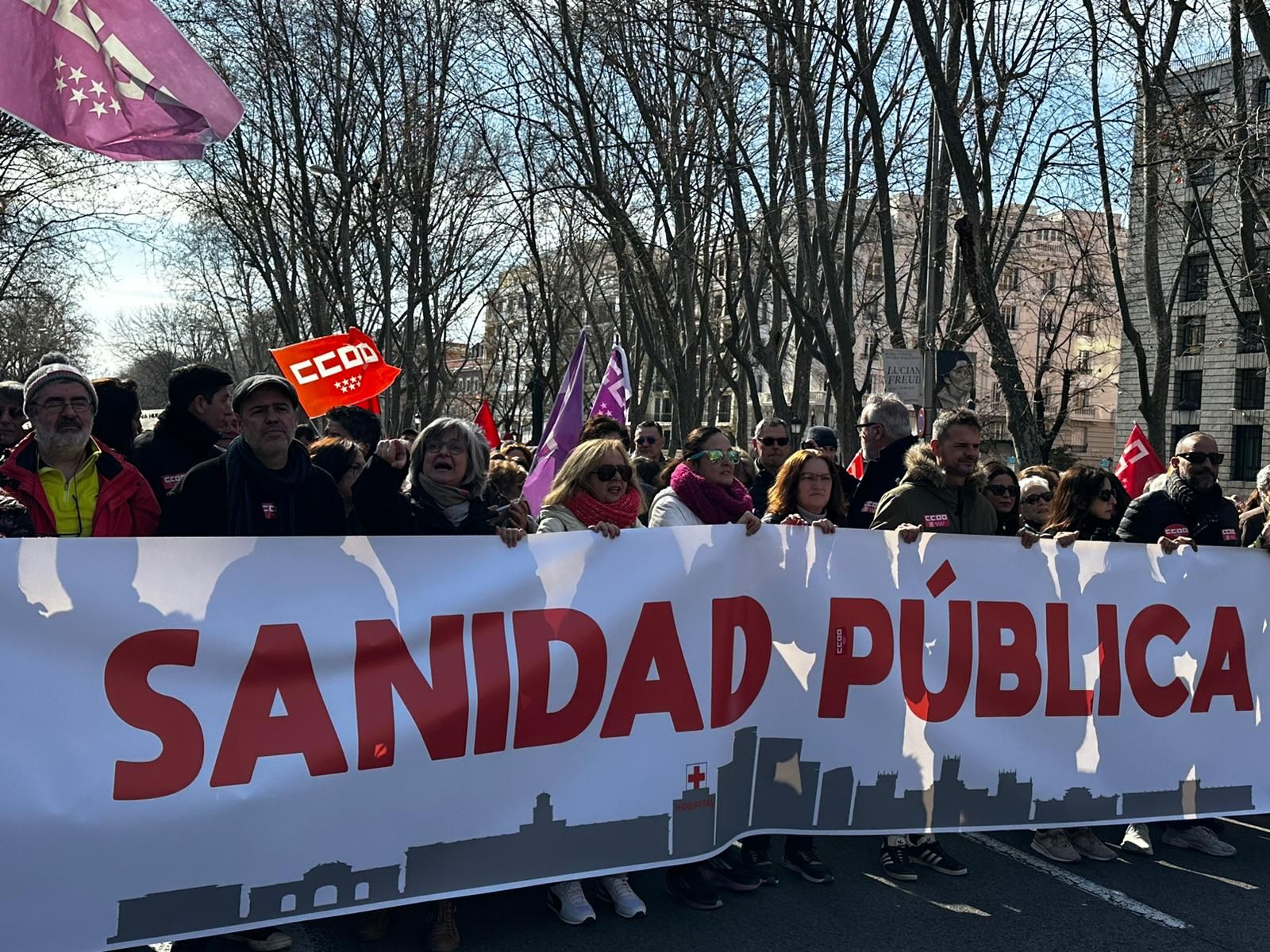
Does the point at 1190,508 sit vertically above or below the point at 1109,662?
above

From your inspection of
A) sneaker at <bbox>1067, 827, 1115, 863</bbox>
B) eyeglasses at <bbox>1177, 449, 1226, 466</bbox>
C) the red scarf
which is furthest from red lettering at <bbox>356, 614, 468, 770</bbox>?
eyeglasses at <bbox>1177, 449, 1226, 466</bbox>

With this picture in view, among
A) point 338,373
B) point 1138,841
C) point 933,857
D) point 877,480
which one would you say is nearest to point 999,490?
point 877,480

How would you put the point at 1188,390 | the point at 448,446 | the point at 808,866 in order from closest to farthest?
the point at 448,446 < the point at 808,866 < the point at 1188,390

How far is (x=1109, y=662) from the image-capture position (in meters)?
5.38

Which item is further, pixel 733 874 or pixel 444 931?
pixel 733 874

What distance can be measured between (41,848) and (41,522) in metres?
1.11

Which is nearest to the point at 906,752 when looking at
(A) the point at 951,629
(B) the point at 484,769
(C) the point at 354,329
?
(A) the point at 951,629

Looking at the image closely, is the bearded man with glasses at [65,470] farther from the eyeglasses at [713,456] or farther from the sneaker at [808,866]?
the sneaker at [808,866]

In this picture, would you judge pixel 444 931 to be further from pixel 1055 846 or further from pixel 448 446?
pixel 1055 846

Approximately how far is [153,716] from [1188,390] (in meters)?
63.6

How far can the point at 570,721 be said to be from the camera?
174 inches

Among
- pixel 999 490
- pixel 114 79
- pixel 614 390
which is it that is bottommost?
pixel 999 490

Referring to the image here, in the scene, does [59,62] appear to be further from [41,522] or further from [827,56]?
[827,56]

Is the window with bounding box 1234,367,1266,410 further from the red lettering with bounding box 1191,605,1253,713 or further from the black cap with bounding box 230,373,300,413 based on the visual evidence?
the black cap with bounding box 230,373,300,413
